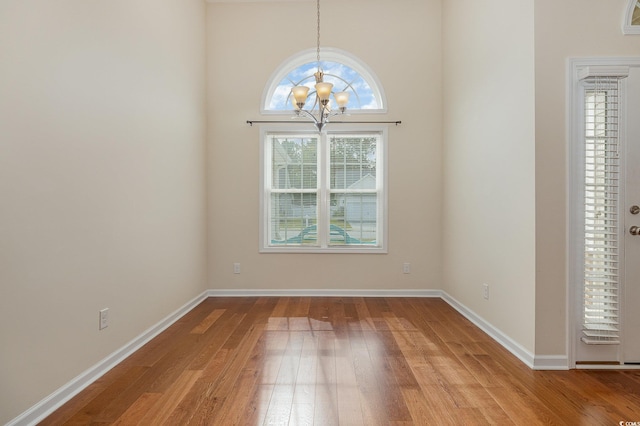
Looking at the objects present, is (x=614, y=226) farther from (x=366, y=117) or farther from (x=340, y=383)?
(x=366, y=117)

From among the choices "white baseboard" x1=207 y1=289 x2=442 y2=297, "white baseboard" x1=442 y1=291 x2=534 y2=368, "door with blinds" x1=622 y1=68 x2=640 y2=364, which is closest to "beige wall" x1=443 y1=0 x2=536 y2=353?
"white baseboard" x1=442 y1=291 x2=534 y2=368

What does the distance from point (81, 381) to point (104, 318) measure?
42cm

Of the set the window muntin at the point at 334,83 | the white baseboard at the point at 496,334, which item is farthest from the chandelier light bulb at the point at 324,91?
the white baseboard at the point at 496,334

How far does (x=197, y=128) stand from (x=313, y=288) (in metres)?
2.54

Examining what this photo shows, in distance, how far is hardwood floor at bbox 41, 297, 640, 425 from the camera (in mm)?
1948

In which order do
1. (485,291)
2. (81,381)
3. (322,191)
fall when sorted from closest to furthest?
1. (81,381)
2. (485,291)
3. (322,191)

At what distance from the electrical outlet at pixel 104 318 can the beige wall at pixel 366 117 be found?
209 centimetres

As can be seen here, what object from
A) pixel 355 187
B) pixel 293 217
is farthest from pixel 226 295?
pixel 355 187

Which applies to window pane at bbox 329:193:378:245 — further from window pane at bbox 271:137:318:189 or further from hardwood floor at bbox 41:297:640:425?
hardwood floor at bbox 41:297:640:425

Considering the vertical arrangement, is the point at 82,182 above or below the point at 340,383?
above

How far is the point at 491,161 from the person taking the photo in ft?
10.5

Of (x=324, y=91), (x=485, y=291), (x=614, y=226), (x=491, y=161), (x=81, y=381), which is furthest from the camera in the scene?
(x=485, y=291)

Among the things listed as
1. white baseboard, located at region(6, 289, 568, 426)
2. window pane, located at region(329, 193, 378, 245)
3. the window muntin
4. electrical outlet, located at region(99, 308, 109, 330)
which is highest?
the window muntin

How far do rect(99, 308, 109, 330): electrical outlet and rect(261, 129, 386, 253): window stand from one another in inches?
90.0
